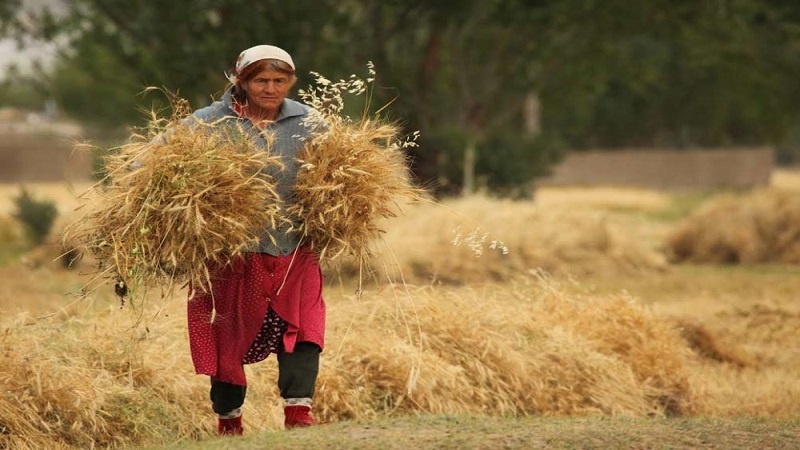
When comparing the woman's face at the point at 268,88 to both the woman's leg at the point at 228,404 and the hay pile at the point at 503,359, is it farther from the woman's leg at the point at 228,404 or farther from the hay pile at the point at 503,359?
the hay pile at the point at 503,359

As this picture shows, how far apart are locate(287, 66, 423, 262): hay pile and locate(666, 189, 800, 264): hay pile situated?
13458 millimetres

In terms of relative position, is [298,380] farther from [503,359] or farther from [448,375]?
[503,359]

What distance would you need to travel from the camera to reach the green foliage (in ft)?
78.8

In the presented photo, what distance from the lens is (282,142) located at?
22.8ft

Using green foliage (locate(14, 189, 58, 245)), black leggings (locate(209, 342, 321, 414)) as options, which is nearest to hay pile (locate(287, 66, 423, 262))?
black leggings (locate(209, 342, 321, 414))

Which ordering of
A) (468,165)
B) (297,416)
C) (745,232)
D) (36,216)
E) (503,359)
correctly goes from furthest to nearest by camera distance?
(468,165) → (36,216) → (745,232) → (503,359) → (297,416)

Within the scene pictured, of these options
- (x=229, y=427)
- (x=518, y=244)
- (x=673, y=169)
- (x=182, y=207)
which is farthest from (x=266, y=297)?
(x=673, y=169)

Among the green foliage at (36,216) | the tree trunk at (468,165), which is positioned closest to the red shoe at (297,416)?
the tree trunk at (468,165)

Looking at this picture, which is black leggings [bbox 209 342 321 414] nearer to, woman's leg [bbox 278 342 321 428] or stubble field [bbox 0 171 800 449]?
woman's leg [bbox 278 342 321 428]

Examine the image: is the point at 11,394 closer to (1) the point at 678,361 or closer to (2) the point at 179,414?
(2) the point at 179,414

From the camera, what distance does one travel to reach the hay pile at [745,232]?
782 inches

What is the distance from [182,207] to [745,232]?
14.6 m

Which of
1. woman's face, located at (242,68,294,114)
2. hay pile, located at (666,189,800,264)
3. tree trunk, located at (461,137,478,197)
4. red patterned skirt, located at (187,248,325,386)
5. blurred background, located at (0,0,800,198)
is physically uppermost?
blurred background, located at (0,0,800,198)

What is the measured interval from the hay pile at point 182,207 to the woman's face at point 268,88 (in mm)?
188
